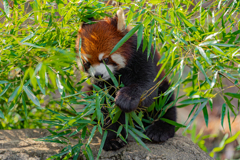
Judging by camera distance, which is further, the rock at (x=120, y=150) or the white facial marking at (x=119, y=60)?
the white facial marking at (x=119, y=60)

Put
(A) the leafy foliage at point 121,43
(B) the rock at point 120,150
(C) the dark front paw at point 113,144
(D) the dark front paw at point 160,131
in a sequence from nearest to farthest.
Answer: (A) the leafy foliage at point 121,43 < (B) the rock at point 120,150 < (C) the dark front paw at point 113,144 < (D) the dark front paw at point 160,131

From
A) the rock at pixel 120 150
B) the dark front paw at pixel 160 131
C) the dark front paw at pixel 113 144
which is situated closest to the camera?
the rock at pixel 120 150

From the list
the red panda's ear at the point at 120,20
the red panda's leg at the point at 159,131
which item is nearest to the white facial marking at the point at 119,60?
the red panda's ear at the point at 120,20

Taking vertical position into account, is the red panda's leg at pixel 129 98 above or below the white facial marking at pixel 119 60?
below

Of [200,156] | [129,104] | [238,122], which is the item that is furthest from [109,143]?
[238,122]

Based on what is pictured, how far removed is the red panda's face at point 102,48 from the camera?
1.94 meters

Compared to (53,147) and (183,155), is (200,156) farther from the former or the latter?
(53,147)

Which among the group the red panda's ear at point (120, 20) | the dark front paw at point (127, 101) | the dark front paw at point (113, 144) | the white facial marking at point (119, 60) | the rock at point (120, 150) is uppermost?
the red panda's ear at point (120, 20)

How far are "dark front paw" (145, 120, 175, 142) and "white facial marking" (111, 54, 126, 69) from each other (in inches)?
25.2

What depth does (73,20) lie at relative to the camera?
218cm

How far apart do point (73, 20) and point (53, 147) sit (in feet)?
3.90

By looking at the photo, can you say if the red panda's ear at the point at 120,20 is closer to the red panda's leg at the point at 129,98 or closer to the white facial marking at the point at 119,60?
the white facial marking at the point at 119,60

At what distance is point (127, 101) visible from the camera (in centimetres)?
171

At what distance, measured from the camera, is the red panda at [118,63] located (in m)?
1.93
